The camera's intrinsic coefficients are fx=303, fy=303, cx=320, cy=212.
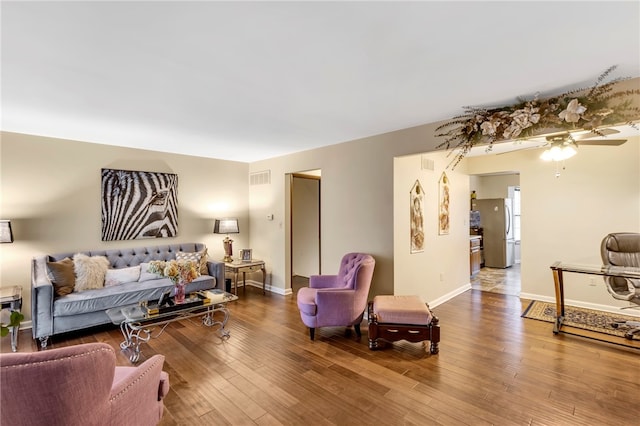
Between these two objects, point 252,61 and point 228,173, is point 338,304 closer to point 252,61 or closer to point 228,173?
point 252,61

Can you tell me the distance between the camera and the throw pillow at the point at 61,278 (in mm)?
3610

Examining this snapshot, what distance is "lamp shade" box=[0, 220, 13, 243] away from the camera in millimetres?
3469

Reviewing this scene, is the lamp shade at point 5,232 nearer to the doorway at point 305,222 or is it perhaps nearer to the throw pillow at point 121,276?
the throw pillow at point 121,276

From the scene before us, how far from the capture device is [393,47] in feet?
6.33

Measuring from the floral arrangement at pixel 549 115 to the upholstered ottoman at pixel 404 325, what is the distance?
5.92 ft

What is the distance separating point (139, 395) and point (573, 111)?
3.65 m

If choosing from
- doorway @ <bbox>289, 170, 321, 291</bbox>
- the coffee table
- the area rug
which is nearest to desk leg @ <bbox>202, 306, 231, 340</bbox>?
the coffee table

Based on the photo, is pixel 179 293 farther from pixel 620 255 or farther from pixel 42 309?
pixel 620 255

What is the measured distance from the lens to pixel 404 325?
10.4ft

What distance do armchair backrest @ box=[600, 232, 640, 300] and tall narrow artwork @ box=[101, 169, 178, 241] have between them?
6201mm

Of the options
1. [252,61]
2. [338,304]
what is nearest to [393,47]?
[252,61]

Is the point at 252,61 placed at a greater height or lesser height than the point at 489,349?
greater

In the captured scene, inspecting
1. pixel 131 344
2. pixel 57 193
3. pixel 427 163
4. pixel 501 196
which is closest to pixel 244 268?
pixel 131 344

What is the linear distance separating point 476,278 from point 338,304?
15.0 feet
